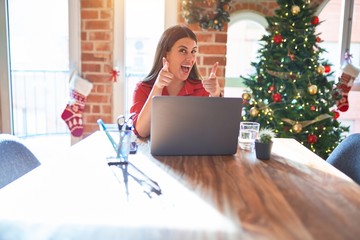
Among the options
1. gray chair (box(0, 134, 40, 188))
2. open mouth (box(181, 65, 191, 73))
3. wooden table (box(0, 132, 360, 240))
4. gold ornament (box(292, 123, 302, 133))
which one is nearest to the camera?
wooden table (box(0, 132, 360, 240))

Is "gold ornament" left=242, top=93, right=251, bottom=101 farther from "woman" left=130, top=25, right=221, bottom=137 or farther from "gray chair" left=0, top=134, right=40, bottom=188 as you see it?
"gray chair" left=0, top=134, right=40, bottom=188

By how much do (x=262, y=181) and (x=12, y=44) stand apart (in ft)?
10.0

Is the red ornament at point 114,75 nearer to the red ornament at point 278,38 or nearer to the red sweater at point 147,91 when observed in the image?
the red sweater at point 147,91

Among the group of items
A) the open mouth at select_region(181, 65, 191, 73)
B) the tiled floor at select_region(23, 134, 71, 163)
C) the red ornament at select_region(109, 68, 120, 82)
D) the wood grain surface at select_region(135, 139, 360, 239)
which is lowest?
the tiled floor at select_region(23, 134, 71, 163)

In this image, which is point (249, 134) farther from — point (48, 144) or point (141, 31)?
point (48, 144)

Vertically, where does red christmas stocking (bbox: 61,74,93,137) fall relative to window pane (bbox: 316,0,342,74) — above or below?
below

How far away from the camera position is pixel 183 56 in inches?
73.4

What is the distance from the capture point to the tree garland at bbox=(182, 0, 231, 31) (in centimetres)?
285

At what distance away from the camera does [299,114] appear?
9.37 feet

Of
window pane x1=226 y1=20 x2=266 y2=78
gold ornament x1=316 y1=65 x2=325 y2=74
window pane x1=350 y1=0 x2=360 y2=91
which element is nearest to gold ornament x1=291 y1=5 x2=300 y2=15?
gold ornament x1=316 y1=65 x2=325 y2=74

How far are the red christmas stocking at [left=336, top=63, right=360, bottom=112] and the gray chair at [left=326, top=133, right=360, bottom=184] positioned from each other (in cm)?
191

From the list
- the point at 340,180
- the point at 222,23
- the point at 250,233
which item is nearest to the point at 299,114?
the point at 222,23

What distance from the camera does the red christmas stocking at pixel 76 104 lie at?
3.00 m

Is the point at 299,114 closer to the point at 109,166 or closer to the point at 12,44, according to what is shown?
the point at 109,166
